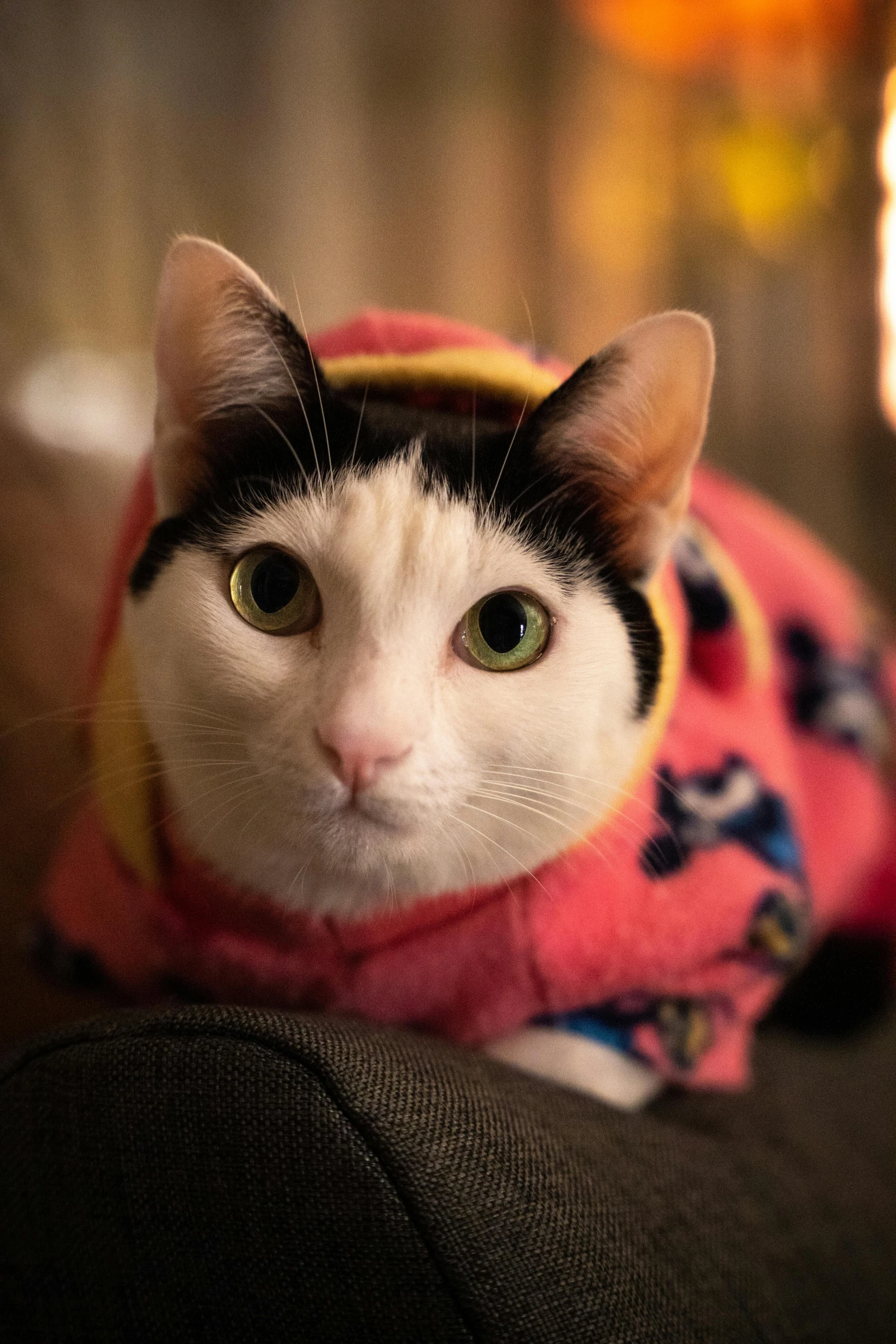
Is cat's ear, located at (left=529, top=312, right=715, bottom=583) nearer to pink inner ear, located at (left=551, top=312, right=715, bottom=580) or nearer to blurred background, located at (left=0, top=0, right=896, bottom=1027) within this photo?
pink inner ear, located at (left=551, top=312, right=715, bottom=580)

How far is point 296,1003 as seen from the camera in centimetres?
65

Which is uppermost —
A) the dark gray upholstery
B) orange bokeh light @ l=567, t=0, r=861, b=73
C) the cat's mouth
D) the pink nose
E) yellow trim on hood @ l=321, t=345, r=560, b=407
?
orange bokeh light @ l=567, t=0, r=861, b=73

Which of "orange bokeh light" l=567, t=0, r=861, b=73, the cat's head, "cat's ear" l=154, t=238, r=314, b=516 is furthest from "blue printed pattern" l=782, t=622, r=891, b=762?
"orange bokeh light" l=567, t=0, r=861, b=73

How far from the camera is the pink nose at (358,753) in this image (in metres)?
0.48

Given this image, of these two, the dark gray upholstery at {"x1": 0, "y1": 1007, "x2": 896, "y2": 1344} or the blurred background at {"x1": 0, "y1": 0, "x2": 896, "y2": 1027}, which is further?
the blurred background at {"x1": 0, "y1": 0, "x2": 896, "y2": 1027}

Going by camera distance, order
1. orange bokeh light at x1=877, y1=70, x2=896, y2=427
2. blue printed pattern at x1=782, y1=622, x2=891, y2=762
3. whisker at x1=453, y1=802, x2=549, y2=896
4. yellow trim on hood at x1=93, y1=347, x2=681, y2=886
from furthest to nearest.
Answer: orange bokeh light at x1=877, y1=70, x2=896, y2=427 < blue printed pattern at x1=782, y1=622, x2=891, y2=762 < yellow trim on hood at x1=93, y1=347, x2=681, y2=886 < whisker at x1=453, y1=802, x2=549, y2=896

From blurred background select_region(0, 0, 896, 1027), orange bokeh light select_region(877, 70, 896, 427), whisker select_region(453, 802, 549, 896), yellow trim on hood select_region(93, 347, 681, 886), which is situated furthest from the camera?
orange bokeh light select_region(877, 70, 896, 427)

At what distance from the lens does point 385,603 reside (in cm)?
52

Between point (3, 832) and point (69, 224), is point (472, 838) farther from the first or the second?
point (69, 224)

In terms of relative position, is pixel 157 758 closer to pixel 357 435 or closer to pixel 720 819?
pixel 357 435

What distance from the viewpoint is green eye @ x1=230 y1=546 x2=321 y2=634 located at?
0.57 metres

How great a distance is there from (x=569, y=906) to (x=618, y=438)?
12.4 inches

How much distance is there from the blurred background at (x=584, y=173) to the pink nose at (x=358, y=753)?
125 cm

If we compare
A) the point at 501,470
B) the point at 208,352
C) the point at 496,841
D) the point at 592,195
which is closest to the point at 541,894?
the point at 496,841
